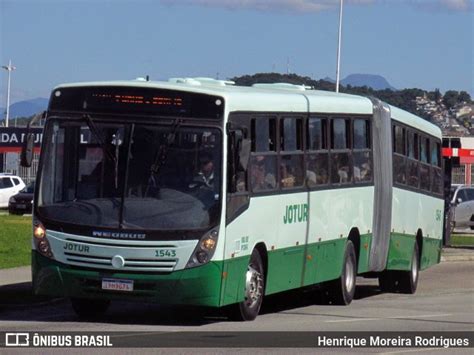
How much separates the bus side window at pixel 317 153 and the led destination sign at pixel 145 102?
2.97 metres

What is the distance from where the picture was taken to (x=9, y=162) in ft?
234

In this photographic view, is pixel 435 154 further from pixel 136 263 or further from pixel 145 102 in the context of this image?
pixel 136 263

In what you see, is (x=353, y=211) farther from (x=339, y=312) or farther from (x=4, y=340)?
(x=4, y=340)

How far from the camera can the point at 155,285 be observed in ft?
49.0

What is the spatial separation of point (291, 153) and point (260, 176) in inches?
45.1

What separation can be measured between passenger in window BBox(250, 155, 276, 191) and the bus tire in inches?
32.0

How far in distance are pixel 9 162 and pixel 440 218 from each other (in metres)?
47.8

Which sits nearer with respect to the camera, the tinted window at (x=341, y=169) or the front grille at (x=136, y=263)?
the front grille at (x=136, y=263)

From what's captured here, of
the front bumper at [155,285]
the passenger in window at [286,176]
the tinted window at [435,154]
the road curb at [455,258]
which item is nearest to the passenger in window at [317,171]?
the passenger in window at [286,176]

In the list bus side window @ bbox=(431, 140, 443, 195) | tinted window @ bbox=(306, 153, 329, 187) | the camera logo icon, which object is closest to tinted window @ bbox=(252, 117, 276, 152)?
tinted window @ bbox=(306, 153, 329, 187)

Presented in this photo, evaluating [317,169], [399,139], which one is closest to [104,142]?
[317,169]

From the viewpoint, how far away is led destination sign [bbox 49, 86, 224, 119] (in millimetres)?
15336

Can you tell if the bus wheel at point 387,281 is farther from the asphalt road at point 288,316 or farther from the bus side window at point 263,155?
the bus side window at point 263,155

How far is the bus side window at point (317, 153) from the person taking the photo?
1805 centimetres
